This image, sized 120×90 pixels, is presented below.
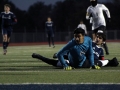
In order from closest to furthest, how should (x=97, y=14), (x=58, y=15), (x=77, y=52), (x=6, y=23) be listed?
(x=77, y=52) → (x=97, y=14) → (x=6, y=23) → (x=58, y=15)

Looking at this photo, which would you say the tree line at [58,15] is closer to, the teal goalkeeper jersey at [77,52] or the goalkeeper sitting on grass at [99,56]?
the goalkeeper sitting on grass at [99,56]

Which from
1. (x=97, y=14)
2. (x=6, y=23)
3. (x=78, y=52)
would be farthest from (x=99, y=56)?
(x=6, y=23)

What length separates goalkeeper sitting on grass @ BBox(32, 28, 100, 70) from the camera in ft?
31.5

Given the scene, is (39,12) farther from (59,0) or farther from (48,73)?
(48,73)

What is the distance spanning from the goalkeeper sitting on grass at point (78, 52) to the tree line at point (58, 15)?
4148cm

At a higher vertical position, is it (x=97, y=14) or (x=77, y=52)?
(x=97, y=14)

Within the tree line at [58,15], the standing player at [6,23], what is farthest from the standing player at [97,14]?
the tree line at [58,15]

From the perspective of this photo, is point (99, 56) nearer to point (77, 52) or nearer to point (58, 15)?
point (77, 52)

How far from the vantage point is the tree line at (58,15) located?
55344 mm

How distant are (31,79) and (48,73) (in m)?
1.09

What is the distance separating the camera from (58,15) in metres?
61.1

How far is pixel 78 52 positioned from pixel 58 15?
51.4m

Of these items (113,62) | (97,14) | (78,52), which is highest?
(97,14)

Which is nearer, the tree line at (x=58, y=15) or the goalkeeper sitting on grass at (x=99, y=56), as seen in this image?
the goalkeeper sitting on grass at (x=99, y=56)
